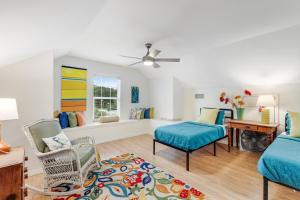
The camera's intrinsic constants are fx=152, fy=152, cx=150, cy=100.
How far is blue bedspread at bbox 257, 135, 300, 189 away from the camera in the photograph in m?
1.65

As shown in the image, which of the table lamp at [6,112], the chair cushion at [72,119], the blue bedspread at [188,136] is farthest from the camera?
the chair cushion at [72,119]

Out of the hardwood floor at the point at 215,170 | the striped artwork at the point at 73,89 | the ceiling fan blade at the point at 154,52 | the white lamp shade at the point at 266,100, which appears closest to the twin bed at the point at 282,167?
the hardwood floor at the point at 215,170

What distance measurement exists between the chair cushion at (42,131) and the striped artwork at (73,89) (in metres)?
1.48

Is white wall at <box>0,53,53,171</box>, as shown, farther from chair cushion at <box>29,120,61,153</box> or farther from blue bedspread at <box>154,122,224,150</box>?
blue bedspread at <box>154,122,224,150</box>

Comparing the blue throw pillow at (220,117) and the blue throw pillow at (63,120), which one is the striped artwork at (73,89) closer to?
the blue throw pillow at (63,120)

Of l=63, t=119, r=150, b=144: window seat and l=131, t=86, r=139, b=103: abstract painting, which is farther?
l=131, t=86, r=139, b=103: abstract painting

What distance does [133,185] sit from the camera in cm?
233

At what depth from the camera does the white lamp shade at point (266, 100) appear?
11.2 feet

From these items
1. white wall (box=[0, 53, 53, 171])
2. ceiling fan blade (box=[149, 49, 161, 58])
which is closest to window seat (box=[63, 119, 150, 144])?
white wall (box=[0, 53, 53, 171])

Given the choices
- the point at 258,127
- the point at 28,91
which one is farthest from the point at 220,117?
the point at 28,91

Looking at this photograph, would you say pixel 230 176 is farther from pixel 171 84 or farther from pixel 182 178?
pixel 171 84

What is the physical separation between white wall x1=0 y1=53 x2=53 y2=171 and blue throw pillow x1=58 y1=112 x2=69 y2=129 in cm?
107

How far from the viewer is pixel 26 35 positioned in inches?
63.9

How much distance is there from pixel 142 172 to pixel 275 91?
3.53 meters
